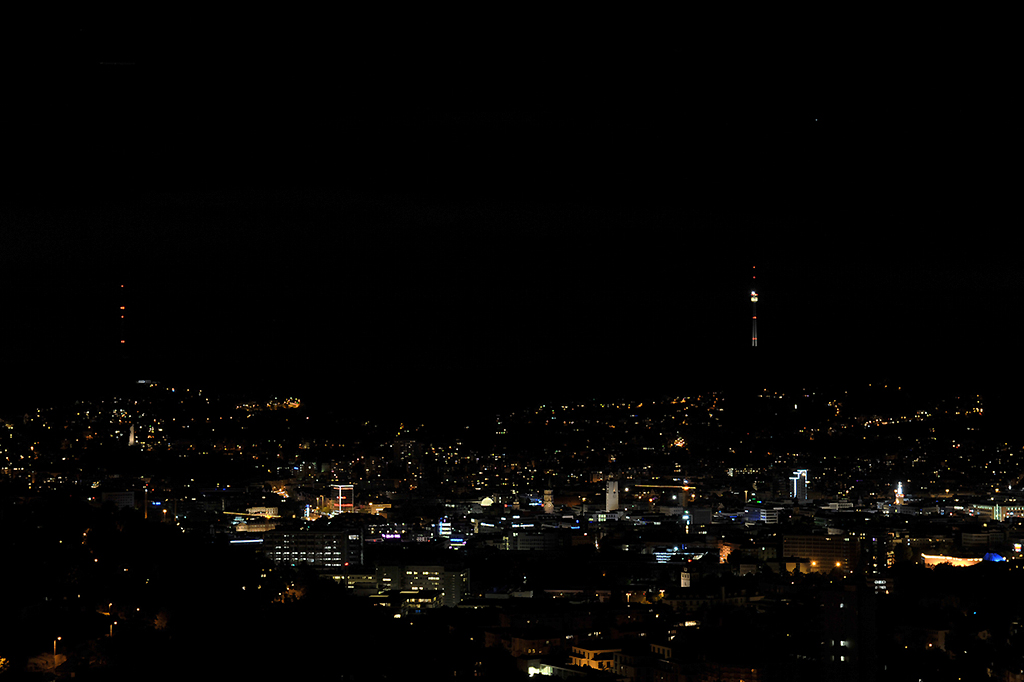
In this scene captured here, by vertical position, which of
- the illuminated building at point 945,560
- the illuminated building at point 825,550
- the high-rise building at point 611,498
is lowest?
A: the illuminated building at point 945,560

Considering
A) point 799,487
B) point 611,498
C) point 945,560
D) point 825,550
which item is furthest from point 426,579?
point 799,487

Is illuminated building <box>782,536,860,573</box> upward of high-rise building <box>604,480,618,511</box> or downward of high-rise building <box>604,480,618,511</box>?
downward

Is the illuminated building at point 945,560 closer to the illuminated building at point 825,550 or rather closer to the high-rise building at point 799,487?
the illuminated building at point 825,550

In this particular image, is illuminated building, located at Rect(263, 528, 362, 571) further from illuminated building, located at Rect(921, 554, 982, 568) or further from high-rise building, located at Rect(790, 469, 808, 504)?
high-rise building, located at Rect(790, 469, 808, 504)

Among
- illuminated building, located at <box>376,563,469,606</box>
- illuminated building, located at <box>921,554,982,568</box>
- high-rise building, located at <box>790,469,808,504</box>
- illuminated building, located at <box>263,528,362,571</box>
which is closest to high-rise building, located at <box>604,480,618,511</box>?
high-rise building, located at <box>790,469,808,504</box>

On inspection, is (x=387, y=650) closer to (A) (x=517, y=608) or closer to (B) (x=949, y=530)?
(A) (x=517, y=608)

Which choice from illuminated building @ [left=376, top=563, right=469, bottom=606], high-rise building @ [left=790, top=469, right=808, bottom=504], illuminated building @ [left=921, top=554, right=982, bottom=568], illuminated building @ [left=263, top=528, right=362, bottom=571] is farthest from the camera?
high-rise building @ [left=790, top=469, right=808, bottom=504]

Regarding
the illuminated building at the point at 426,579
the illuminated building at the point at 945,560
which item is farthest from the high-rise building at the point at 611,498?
the illuminated building at the point at 426,579

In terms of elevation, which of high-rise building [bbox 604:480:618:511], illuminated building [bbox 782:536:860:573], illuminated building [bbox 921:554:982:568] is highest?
high-rise building [bbox 604:480:618:511]

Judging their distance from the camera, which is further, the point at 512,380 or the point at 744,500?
the point at 512,380

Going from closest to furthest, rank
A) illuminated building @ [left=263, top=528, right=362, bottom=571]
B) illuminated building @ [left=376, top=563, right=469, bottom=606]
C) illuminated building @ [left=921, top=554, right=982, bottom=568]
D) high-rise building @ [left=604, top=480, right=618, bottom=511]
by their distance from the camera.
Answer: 1. illuminated building @ [left=376, top=563, right=469, bottom=606]
2. illuminated building @ [left=263, top=528, right=362, bottom=571]
3. illuminated building @ [left=921, top=554, right=982, bottom=568]
4. high-rise building @ [left=604, top=480, right=618, bottom=511]

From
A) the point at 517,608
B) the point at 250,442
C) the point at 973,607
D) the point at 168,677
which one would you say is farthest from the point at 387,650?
the point at 250,442
